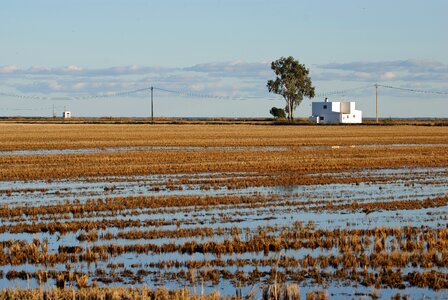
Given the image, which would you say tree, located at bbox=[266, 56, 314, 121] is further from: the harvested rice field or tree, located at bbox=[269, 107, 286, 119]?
the harvested rice field

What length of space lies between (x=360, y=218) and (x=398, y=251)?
16.2 feet

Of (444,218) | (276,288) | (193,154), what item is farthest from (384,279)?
(193,154)

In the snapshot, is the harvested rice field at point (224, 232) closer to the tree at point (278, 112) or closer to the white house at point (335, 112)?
the white house at point (335, 112)

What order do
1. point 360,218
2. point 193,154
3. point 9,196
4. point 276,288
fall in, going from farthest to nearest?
point 193,154 < point 9,196 < point 360,218 < point 276,288

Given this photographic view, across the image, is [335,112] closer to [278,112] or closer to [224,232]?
[278,112]

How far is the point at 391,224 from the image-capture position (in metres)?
20.4

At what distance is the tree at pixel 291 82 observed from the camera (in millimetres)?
154750

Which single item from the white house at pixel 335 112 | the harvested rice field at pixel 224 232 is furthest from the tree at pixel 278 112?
the harvested rice field at pixel 224 232

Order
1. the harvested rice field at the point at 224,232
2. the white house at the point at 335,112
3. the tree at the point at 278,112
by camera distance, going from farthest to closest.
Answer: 1. the tree at the point at 278,112
2. the white house at the point at 335,112
3. the harvested rice field at the point at 224,232

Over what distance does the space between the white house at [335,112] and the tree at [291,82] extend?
3810 millimetres

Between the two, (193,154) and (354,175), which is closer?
(354,175)

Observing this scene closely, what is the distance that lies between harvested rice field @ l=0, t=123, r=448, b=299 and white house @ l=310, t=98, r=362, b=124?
371 feet

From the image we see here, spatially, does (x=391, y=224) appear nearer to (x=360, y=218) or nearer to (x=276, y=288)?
(x=360, y=218)

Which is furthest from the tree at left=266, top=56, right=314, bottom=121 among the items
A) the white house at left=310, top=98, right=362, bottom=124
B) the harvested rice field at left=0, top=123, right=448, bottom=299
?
the harvested rice field at left=0, top=123, right=448, bottom=299
